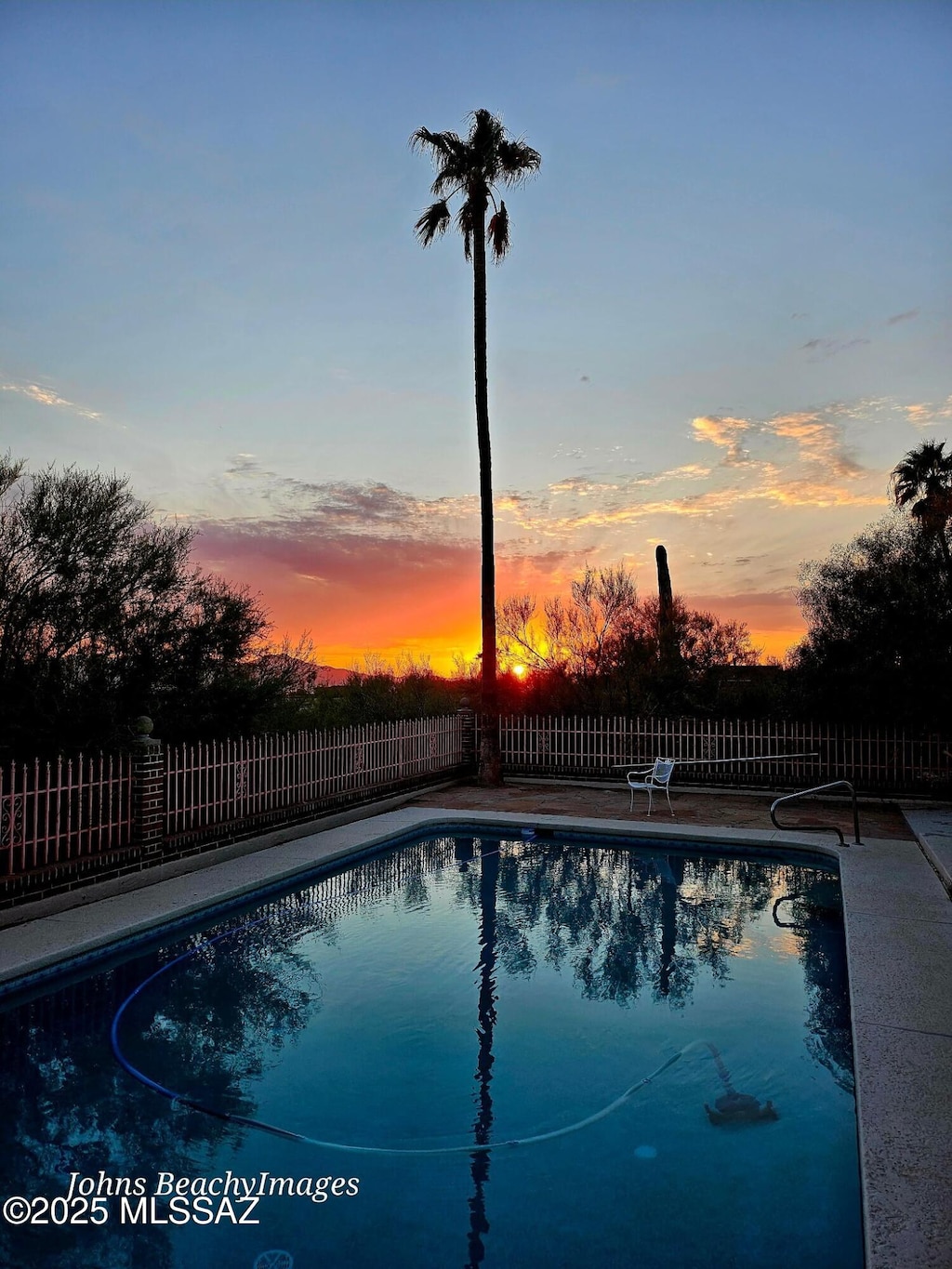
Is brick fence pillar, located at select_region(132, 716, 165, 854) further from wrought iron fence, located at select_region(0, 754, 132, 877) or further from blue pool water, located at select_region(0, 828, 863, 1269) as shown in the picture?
blue pool water, located at select_region(0, 828, 863, 1269)

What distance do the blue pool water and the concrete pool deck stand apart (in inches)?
10.8

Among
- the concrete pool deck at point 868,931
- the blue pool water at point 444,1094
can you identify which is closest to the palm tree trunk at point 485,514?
the concrete pool deck at point 868,931

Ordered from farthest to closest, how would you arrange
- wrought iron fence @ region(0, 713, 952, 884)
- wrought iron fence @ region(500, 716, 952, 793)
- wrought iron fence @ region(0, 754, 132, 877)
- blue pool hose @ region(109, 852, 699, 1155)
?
1. wrought iron fence @ region(500, 716, 952, 793)
2. wrought iron fence @ region(0, 713, 952, 884)
3. wrought iron fence @ region(0, 754, 132, 877)
4. blue pool hose @ region(109, 852, 699, 1155)

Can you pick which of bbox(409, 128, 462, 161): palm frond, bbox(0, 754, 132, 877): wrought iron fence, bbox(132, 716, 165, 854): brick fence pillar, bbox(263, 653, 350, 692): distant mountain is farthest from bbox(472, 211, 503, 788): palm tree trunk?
bbox(0, 754, 132, 877): wrought iron fence

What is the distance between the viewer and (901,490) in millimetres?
25641

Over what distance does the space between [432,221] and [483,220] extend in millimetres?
1080

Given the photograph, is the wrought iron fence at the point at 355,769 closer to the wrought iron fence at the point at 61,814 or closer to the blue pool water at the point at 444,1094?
the wrought iron fence at the point at 61,814

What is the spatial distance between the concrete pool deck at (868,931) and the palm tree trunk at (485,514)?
7.90 ft

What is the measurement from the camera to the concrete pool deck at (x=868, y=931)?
10.9 feet

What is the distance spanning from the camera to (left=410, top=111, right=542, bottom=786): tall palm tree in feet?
51.3

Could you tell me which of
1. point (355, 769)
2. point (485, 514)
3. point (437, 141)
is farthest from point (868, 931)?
point (437, 141)

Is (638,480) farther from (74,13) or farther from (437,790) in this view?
(74,13)

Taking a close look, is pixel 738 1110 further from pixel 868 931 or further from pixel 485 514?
pixel 485 514

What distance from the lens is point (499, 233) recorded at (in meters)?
16.0
